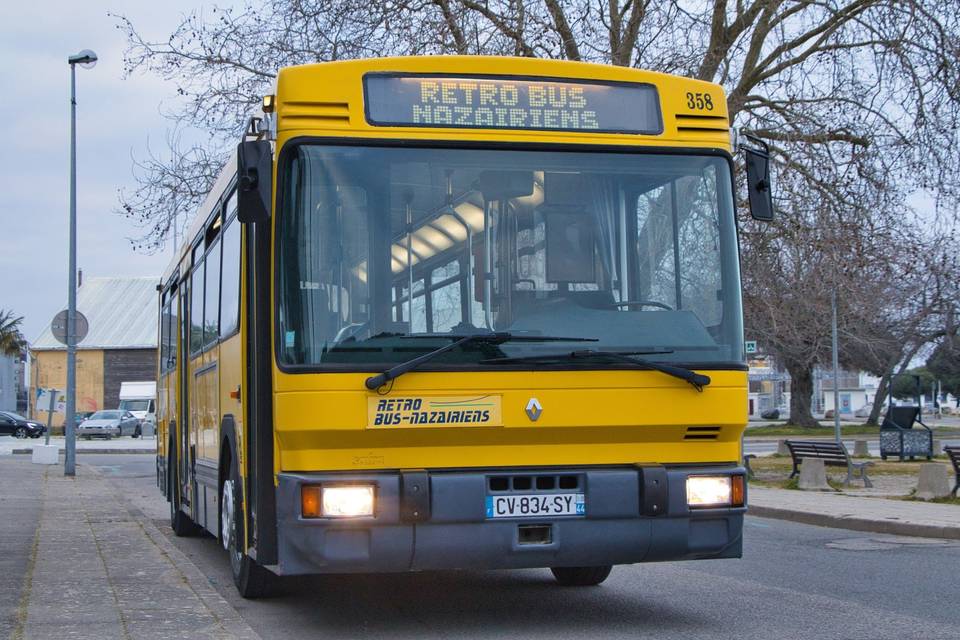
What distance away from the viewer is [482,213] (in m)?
7.76

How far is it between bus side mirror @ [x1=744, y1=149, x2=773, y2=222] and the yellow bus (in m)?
0.25

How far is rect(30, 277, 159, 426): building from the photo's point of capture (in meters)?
85.9

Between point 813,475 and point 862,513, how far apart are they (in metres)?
5.42

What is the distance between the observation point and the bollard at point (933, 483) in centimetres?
1897

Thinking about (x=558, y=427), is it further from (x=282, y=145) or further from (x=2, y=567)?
(x=2, y=567)

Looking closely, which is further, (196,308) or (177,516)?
(177,516)

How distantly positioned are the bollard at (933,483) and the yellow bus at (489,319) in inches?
480

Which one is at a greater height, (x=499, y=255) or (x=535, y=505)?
(x=499, y=255)

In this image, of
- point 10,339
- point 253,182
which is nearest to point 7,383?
point 10,339

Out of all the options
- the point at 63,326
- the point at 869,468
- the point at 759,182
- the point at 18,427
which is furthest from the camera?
the point at 18,427

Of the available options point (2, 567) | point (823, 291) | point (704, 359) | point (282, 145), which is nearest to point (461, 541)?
point (704, 359)

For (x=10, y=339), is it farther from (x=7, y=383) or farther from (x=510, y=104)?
(x=510, y=104)

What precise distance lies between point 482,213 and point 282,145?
120cm

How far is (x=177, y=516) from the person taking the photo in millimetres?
14914
